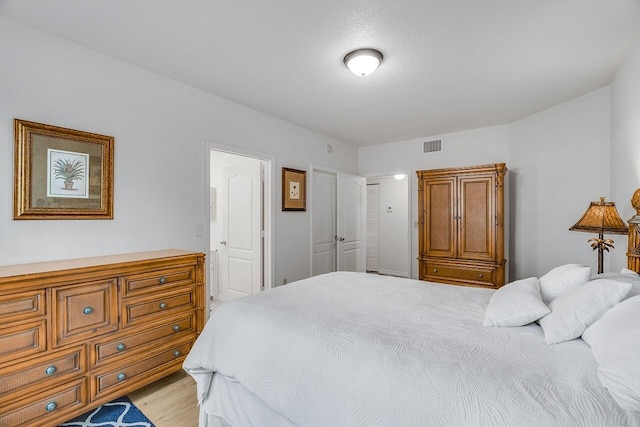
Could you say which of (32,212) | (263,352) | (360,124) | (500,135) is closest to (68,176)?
(32,212)

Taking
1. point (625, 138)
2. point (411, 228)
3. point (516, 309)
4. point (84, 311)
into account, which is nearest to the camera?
point (516, 309)

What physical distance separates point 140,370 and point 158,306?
44 centimetres

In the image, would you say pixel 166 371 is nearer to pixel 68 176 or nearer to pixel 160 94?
pixel 68 176

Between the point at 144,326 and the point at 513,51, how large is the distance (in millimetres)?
3408

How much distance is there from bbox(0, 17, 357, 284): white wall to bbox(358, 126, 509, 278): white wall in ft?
7.87

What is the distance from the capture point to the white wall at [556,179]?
10.1 ft

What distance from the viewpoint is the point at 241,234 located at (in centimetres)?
418

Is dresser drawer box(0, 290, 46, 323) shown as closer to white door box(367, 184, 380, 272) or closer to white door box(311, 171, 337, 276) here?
white door box(311, 171, 337, 276)

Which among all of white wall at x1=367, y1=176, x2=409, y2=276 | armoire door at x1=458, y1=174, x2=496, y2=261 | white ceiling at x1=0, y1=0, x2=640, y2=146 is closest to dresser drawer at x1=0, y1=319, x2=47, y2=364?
white ceiling at x1=0, y1=0, x2=640, y2=146

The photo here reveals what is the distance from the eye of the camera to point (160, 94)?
2750 mm

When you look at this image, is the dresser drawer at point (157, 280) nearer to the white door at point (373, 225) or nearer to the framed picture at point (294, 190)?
the framed picture at point (294, 190)

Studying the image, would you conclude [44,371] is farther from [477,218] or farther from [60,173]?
[477,218]

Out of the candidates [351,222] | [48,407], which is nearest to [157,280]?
[48,407]

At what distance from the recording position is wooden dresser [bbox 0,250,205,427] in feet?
5.39
